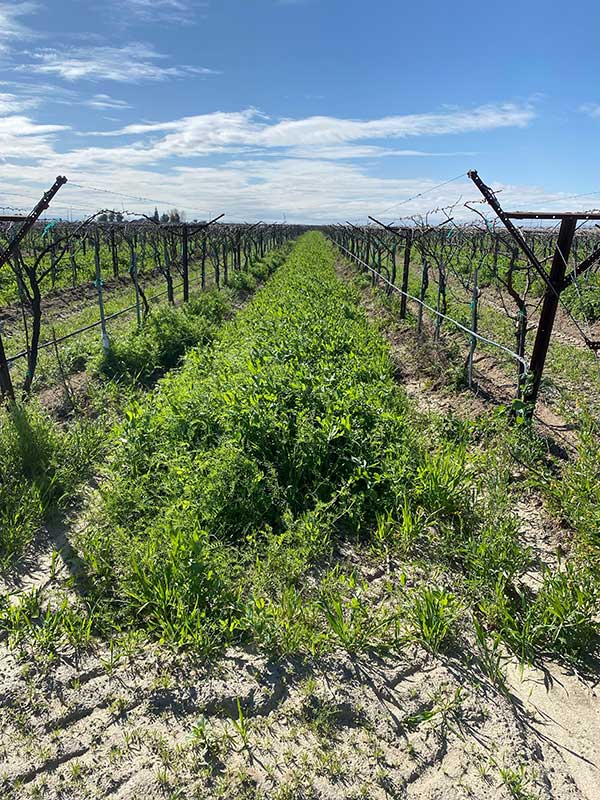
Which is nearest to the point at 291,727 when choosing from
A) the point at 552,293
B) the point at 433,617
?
the point at 433,617

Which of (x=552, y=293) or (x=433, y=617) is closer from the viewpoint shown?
(x=433, y=617)

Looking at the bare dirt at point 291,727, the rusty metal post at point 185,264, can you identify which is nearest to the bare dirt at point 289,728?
the bare dirt at point 291,727

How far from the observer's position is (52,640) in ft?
10.5

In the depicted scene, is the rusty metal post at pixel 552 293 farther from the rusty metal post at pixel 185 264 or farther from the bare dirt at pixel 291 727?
the rusty metal post at pixel 185 264

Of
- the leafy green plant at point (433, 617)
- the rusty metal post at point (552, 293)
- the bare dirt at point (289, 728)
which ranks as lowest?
the bare dirt at point (289, 728)

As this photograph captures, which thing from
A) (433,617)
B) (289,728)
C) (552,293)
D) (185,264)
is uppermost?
(185,264)

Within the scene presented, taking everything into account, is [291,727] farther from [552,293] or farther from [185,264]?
[185,264]

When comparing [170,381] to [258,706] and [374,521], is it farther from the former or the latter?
[258,706]

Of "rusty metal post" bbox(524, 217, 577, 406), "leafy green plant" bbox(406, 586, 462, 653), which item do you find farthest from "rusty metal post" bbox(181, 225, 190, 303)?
"leafy green plant" bbox(406, 586, 462, 653)

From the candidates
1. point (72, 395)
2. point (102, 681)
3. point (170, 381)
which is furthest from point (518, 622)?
point (72, 395)

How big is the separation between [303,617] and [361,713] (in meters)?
0.70

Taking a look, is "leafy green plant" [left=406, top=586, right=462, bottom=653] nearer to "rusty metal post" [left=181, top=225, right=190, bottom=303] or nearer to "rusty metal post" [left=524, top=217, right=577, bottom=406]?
"rusty metal post" [left=524, top=217, right=577, bottom=406]

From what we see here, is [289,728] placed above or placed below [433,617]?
below

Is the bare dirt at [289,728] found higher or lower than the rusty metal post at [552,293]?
lower
